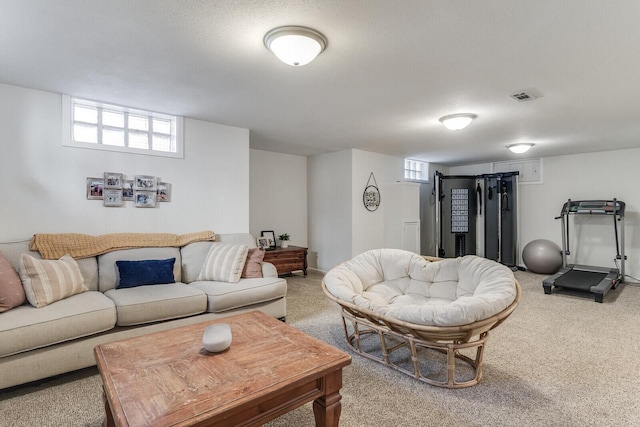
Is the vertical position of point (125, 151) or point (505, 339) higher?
point (125, 151)

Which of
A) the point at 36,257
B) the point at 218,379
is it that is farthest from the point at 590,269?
the point at 36,257

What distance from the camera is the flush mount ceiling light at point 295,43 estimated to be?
77.4 inches

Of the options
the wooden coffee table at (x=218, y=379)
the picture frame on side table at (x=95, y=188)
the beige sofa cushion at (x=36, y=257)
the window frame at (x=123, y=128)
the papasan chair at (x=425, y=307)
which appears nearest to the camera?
the wooden coffee table at (x=218, y=379)

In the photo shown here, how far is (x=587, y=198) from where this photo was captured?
19.9ft

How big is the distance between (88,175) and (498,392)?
3.94 meters

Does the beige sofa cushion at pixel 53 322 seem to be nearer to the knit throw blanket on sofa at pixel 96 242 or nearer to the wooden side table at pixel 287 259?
the knit throw blanket on sofa at pixel 96 242

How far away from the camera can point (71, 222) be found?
10.4ft

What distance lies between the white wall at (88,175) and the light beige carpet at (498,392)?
1.51 meters

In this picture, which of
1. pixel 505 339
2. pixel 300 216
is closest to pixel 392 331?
pixel 505 339

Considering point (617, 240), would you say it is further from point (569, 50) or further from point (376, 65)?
point (376, 65)

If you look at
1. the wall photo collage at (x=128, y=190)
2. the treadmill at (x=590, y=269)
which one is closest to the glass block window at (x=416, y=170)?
the treadmill at (x=590, y=269)

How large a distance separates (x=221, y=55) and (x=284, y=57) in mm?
552

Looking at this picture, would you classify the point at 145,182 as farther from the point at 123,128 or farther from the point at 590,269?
the point at 590,269

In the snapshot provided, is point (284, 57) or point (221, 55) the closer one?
point (284, 57)
